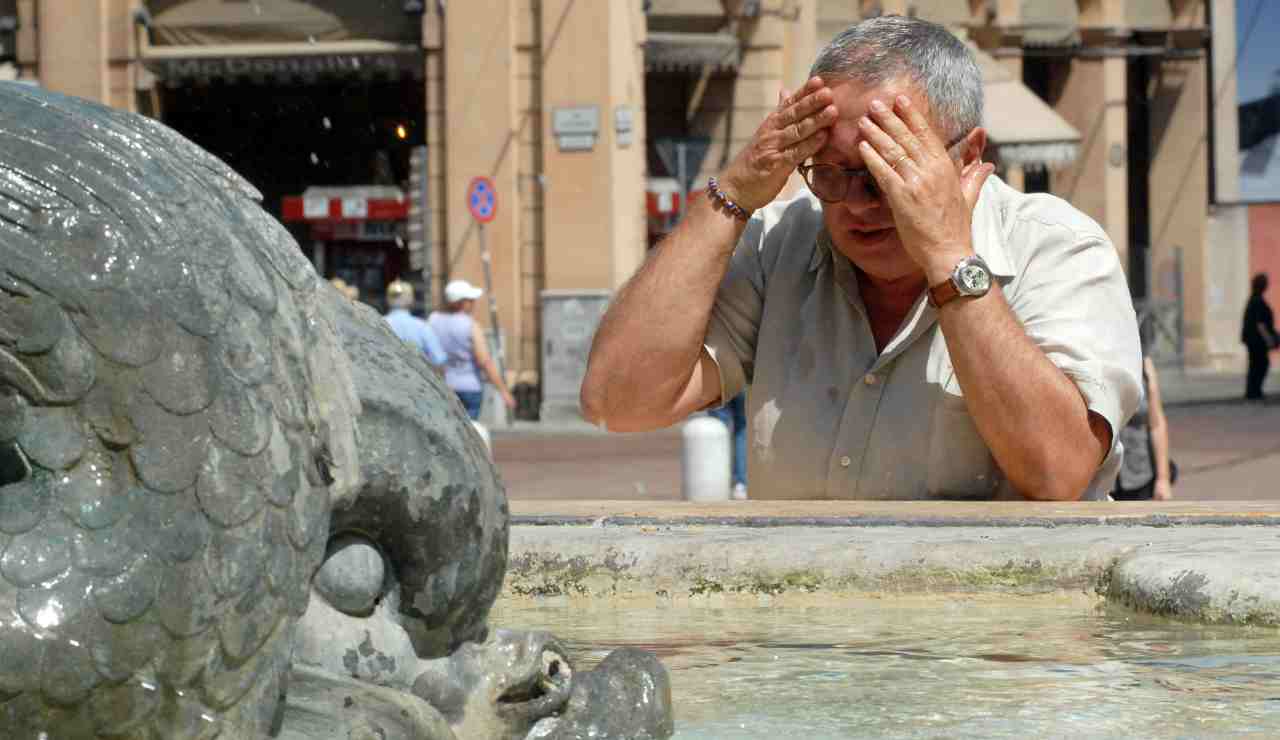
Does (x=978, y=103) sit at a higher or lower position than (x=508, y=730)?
higher

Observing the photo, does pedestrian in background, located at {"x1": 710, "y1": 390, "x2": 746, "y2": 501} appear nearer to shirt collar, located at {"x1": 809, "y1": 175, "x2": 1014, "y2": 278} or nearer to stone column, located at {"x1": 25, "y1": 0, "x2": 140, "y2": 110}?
shirt collar, located at {"x1": 809, "y1": 175, "x2": 1014, "y2": 278}

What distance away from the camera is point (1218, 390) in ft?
80.5

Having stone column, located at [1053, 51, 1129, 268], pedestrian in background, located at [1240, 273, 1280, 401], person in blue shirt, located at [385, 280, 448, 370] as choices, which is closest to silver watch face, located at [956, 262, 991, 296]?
person in blue shirt, located at [385, 280, 448, 370]

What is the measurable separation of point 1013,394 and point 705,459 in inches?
232

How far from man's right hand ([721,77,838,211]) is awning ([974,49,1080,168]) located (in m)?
20.2

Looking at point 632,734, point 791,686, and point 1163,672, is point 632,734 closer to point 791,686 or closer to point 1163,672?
point 791,686

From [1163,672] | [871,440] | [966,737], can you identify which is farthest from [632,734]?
[871,440]

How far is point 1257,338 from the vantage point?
22.4 meters

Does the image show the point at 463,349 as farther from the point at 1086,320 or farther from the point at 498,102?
the point at 1086,320

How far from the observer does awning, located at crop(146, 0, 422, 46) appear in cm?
2166

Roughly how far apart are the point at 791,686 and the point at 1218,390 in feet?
74.8

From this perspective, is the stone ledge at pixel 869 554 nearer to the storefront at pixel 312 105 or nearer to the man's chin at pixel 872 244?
the man's chin at pixel 872 244

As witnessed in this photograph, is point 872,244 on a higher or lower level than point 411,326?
higher

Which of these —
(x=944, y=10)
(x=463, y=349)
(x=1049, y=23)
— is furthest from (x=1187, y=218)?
(x=463, y=349)
